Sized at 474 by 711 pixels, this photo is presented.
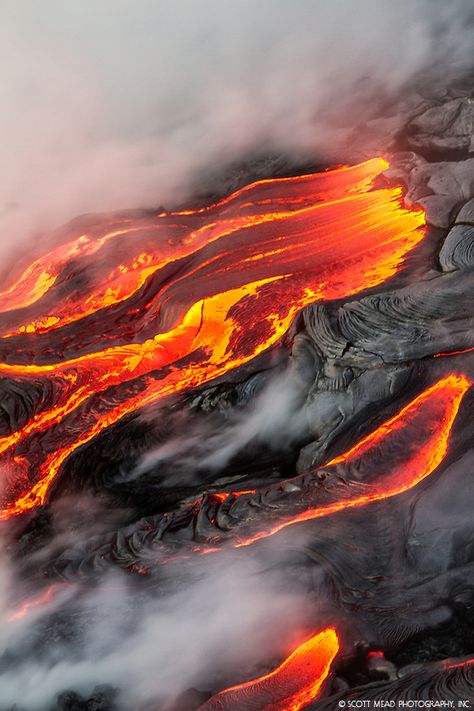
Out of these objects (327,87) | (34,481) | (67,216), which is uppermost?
(327,87)

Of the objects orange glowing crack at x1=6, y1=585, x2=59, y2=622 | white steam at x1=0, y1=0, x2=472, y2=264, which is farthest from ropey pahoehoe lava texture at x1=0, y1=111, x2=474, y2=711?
white steam at x1=0, y1=0, x2=472, y2=264

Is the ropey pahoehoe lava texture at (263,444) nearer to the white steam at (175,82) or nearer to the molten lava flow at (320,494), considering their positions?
the molten lava flow at (320,494)

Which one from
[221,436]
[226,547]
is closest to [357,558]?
[226,547]

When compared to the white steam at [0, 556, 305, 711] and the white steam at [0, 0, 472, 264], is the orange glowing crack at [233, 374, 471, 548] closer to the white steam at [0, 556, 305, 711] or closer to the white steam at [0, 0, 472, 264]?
the white steam at [0, 556, 305, 711]

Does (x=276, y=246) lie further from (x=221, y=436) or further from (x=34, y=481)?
(x=34, y=481)

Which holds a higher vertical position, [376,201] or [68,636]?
[376,201]

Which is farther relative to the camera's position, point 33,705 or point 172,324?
point 172,324

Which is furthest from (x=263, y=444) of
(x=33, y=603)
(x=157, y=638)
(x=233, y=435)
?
(x=33, y=603)
